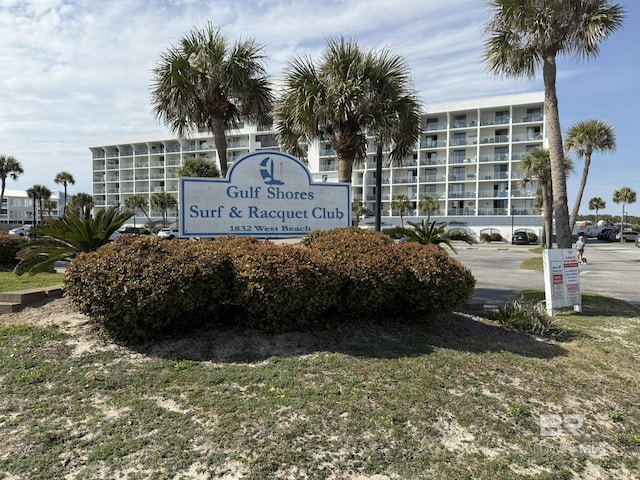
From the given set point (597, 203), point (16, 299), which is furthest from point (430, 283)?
point (597, 203)

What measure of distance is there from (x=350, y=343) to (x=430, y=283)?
4.15ft

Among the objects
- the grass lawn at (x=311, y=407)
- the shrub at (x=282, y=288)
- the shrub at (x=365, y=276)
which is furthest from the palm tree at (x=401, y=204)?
the shrub at (x=282, y=288)

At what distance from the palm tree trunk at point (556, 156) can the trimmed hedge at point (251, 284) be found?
5491 millimetres

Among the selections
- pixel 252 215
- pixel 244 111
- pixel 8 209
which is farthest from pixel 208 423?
pixel 8 209

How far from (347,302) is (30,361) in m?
3.42

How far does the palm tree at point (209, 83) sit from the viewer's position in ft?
34.6

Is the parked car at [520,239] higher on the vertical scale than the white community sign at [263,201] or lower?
lower

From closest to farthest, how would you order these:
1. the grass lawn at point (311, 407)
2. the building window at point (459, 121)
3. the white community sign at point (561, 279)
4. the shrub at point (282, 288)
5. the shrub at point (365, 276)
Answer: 1. the grass lawn at point (311, 407)
2. the shrub at point (282, 288)
3. the shrub at point (365, 276)
4. the white community sign at point (561, 279)
5. the building window at point (459, 121)

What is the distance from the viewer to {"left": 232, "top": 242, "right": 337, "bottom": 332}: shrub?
5.03 m

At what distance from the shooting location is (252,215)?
25.1 feet

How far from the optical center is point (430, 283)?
18.5 feet

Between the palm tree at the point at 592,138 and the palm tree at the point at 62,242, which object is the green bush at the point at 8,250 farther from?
the palm tree at the point at 592,138

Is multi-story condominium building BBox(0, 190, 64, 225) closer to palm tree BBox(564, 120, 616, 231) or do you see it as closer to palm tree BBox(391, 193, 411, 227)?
palm tree BBox(391, 193, 411, 227)

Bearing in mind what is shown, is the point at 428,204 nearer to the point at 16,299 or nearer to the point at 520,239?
the point at 520,239
